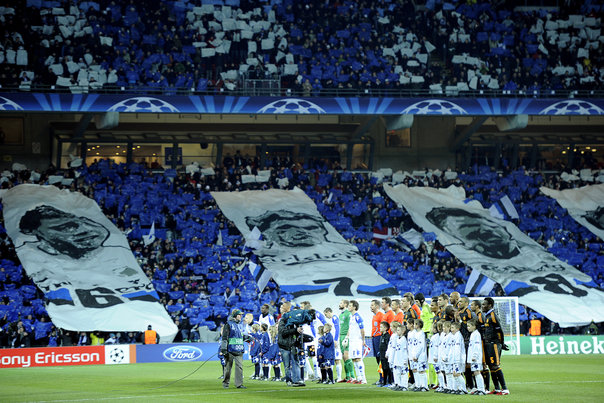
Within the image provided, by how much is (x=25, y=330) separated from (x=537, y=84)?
31.4 metres

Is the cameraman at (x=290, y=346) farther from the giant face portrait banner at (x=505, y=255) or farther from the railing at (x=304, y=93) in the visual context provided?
the railing at (x=304, y=93)

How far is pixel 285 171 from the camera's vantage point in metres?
50.4

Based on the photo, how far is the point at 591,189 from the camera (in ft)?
167

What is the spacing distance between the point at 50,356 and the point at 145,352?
370 cm

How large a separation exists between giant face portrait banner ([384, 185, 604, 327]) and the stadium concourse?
0.68 metres

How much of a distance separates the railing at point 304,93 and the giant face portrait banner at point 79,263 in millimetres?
5324

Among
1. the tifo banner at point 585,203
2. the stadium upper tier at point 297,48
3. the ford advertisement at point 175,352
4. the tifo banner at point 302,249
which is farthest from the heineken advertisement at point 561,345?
the stadium upper tier at point 297,48

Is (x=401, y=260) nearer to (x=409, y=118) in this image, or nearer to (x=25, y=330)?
(x=409, y=118)

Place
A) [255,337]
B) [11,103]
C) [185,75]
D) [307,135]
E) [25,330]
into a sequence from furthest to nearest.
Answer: [307,135] → [185,75] → [11,103] → [25,330] → [255,337]

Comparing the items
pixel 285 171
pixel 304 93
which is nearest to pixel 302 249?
pixel 285 171

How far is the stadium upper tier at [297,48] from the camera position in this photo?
45969 mm

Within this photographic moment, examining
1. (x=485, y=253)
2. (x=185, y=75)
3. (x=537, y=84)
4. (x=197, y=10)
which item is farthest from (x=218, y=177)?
(x=537, y=84)

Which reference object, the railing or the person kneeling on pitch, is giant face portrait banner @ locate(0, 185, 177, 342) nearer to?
the railing

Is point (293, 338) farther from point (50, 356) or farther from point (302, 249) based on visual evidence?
point (302, 249)
